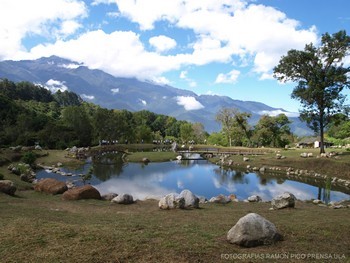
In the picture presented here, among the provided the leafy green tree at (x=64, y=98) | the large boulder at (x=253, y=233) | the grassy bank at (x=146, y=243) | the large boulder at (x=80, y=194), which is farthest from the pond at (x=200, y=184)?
the leafy green tree at (x=64, y=98)

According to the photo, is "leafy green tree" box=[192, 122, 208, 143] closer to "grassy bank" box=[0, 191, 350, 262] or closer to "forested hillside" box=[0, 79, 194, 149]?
"forested hillside" box=[0, 79, 194, 149]

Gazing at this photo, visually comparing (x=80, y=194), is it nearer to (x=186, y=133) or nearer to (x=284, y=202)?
(x=284, y=202)

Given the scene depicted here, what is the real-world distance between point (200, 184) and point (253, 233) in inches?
1069

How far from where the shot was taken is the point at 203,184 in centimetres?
3578

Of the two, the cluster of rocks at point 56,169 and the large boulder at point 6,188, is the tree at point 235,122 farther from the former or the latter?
the large boulder at point 6,188

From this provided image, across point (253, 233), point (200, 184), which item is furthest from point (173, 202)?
point (200, 184)

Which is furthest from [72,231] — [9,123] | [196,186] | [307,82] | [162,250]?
[9,123]

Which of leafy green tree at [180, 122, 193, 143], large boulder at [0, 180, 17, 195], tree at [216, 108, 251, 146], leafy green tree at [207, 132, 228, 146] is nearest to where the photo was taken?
large boulder at [0, 180, 17, 195]

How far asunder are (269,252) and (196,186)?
86.7 ft

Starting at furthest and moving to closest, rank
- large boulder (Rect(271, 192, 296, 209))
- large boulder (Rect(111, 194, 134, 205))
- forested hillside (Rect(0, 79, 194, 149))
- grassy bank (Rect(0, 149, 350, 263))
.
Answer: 1. forested hillside (Rect(0, 79, 194, 149))
2. large boulder (Rect(111, 194, 134, 205))
3. large boulder (Rect(271, 192, 296, 209))
4. grassy bank (Rect(0, 149, 350, 263))

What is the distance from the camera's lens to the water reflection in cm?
3030

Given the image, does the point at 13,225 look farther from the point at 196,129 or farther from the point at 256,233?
the point at 196,129

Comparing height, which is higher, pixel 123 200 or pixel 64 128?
Answer: pixel 64 128

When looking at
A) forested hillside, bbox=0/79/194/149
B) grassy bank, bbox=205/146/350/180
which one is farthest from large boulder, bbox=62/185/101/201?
forested hillside, bbox=0/79/194/149
